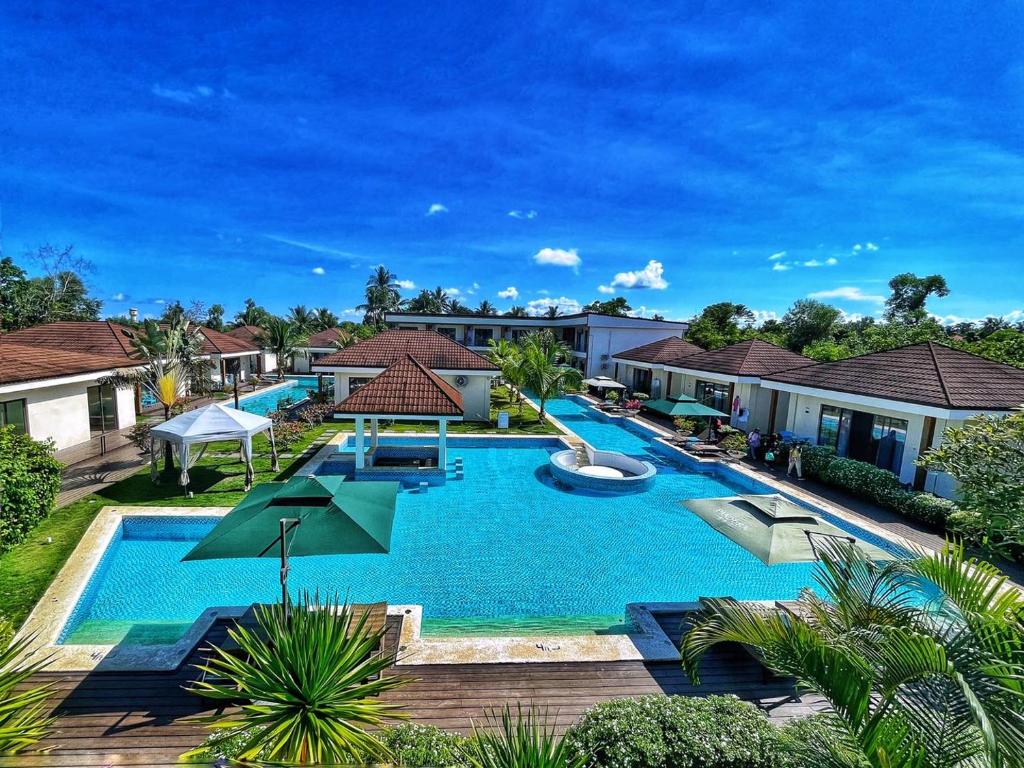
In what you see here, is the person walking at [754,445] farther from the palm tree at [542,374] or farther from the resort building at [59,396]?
the resort building at [59,396]

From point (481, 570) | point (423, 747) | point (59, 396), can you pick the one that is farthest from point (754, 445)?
point (59, 396)

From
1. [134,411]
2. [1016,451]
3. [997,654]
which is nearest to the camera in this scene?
[997,654]

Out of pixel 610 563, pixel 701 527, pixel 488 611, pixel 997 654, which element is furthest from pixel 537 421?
pixel 997 654

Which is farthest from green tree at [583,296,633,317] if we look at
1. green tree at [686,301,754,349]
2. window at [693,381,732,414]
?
window at [693,381,732,414]

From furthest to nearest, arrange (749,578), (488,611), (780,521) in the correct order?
(749,578)
(488,611)
(780,521)

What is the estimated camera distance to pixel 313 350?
4459 centimetres

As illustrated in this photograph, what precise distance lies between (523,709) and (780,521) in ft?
17.9

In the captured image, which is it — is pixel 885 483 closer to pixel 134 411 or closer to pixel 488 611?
pixel 488 611

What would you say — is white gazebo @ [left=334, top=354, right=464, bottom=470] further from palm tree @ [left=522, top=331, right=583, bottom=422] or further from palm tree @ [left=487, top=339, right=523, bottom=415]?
palm tree @ [left=487, top=339, right=523, bottom=415]

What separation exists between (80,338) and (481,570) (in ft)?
88.9

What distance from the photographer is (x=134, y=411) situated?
22547 millimetres

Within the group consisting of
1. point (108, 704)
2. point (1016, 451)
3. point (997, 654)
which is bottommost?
point (108, 704)

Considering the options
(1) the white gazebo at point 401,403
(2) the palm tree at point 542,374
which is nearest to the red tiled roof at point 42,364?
(1) the white gazebo at point 401,403

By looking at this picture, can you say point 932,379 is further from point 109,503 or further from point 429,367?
point 109,503
